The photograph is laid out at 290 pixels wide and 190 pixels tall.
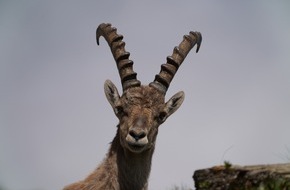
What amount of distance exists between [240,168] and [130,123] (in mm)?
3472

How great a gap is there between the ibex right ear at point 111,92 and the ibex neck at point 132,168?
54.5 inches

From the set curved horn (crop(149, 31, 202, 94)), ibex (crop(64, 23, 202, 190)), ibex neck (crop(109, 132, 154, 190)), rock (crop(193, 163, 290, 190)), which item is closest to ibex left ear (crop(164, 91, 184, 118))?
ibex (crop(64, 23, 202, 190))

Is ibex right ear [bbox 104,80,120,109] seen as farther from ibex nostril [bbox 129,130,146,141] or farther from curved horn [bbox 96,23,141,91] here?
ibex nostril [bbox 129,130,146,141]

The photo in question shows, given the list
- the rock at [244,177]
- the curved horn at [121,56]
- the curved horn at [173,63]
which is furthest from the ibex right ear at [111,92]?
the rock at [244,177]

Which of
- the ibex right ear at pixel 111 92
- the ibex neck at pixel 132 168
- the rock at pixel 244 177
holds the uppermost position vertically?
the ibex right ear at pixel 111 92

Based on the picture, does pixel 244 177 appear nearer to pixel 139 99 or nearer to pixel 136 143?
pixel 136 143

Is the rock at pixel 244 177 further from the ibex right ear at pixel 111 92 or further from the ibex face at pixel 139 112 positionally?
the ibex right ear at pixel 111 92

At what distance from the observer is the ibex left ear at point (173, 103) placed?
10.7 meters

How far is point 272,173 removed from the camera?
5906mm

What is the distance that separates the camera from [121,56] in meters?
11.5

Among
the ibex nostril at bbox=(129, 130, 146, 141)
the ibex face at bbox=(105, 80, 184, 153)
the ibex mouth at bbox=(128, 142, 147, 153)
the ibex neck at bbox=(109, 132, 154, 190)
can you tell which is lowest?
the ibex neck at bbox=(109, 132, 154, 190)

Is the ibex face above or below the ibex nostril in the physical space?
→ above

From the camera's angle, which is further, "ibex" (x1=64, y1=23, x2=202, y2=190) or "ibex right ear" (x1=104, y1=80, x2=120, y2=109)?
"ibex right ear" (x1=104, y1=80, x2=120, y2=109)

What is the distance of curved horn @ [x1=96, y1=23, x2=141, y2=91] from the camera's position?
10.9 metres
